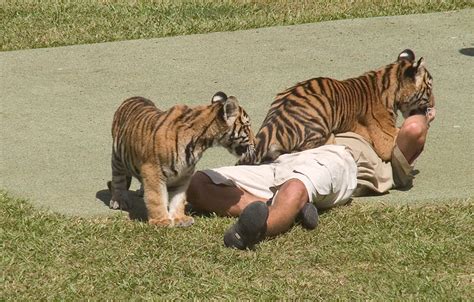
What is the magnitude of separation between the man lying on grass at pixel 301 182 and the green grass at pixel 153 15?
14.4 ft

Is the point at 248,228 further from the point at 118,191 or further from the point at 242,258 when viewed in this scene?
the point at 118,191

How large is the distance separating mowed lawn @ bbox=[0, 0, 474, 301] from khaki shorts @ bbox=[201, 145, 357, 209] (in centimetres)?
15

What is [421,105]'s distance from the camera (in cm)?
897

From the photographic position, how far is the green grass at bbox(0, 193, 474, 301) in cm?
674

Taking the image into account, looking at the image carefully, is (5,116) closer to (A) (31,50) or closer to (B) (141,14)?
(A) (31,50)

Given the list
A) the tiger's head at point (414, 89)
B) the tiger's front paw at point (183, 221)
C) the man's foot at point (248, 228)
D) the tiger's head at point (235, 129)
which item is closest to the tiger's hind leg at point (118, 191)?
the tiger's front paw at point (183, 221)

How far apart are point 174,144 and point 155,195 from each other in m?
0.34

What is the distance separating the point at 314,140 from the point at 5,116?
2.94 metres

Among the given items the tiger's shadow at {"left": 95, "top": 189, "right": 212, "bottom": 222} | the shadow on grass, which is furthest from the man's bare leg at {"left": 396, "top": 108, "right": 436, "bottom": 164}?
the shadow on grass

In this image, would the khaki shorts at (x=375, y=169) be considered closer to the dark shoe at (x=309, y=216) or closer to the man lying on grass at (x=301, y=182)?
the man lying on grass at (x=301, y=182)

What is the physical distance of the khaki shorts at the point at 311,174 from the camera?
310 inches

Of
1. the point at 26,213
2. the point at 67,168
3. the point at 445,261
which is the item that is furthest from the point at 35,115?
the point at 445,261

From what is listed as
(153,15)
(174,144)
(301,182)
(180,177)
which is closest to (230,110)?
(174,144)

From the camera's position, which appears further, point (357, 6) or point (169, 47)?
point (357, 6)
